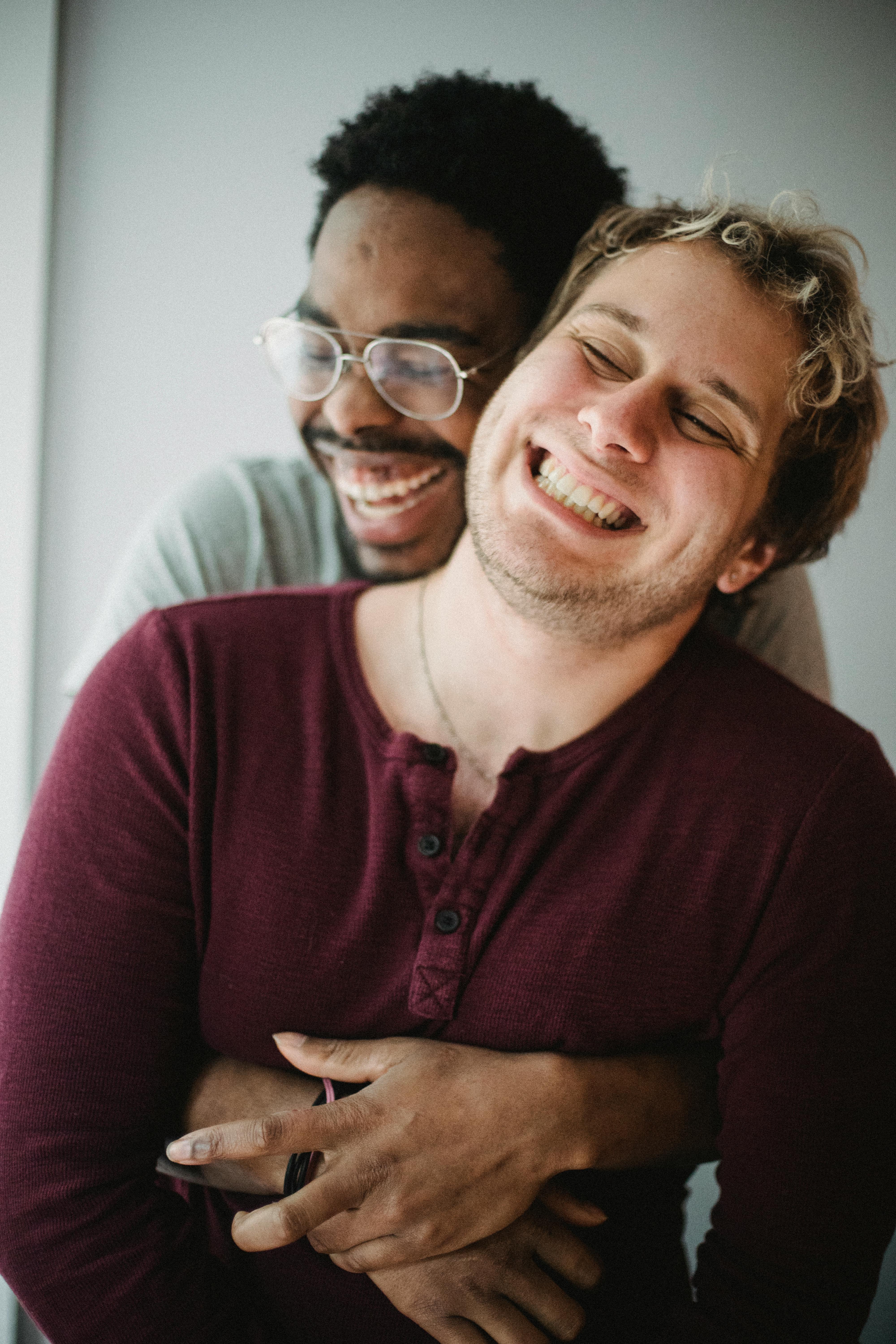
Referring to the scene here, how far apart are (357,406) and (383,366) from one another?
0.07m

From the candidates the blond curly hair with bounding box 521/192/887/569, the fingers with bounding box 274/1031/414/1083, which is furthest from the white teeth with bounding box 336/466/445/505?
the fingers with bounding box 274/1031/414/1083

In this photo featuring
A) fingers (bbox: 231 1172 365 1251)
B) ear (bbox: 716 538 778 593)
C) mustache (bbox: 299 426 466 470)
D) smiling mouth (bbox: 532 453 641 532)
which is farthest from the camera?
mustache (bbox: 299 426 466 470)

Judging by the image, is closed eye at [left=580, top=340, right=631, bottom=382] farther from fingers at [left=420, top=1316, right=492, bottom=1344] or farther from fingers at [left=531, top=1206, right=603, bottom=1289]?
fingers at [left=420, top=1316, right=492, bottom=1344]

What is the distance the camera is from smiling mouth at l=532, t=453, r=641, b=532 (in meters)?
1.11

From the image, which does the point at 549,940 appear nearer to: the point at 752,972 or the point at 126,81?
the point at 752,972

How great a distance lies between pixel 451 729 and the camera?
120 cm

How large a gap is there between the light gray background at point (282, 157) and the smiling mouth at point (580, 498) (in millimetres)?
655

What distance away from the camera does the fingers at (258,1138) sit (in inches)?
35.3

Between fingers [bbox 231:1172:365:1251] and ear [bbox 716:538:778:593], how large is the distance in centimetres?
89

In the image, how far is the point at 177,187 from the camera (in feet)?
5.47

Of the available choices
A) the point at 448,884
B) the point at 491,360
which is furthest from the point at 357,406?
the point at 448,884

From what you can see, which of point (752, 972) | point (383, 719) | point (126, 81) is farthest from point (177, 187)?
point (752, 972)

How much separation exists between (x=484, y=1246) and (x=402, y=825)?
47 centimetres

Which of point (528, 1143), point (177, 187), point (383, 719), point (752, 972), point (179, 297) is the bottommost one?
point (528, 1143)
